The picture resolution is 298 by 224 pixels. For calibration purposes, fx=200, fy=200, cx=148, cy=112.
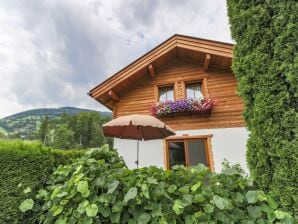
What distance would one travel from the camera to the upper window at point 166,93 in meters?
8.03

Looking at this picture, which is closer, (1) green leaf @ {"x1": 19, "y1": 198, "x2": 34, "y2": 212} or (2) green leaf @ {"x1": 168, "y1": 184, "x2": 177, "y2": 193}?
(2) green leaf @ {"x1": 168, "y1": 184, "x2": 177, "y2": 193}

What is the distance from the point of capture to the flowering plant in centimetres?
699

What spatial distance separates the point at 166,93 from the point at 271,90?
6075 millimetres

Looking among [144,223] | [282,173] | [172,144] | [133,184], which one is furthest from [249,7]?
[172,144]

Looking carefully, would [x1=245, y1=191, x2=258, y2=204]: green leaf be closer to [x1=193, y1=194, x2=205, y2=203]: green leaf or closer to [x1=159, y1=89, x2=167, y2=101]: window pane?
[x1=193, y1=194, x2=205, y2=203]: green leaf

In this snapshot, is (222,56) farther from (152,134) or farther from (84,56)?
(84,56)

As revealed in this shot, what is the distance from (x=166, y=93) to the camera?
26.9 feet

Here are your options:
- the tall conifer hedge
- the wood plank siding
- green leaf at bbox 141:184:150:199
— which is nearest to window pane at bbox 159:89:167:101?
the wood plank siding

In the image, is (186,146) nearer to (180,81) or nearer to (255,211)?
(180,81)

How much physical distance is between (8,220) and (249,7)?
3998 millimetres

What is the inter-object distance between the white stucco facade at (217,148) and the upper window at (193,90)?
1432 mm

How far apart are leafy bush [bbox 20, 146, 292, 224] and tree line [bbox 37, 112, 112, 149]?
149ft

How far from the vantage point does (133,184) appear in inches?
74.8

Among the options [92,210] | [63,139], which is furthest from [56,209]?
[63,139]
